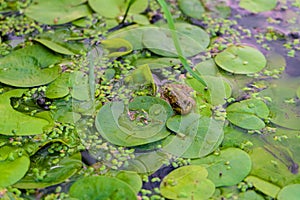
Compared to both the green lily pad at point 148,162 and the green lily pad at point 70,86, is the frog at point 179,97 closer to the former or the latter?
the green lily pad at point 148,162

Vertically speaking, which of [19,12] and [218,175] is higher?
[19,12]

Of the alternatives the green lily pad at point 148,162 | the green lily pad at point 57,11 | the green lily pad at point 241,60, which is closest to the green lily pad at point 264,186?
the green lily pad at point 148,162

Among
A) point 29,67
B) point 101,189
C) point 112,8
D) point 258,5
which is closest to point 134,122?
point 101,189

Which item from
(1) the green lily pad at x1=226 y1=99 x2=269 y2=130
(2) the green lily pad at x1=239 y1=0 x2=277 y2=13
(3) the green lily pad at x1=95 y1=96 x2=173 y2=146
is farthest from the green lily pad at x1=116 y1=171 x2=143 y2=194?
(2) the green lily pad at x1=239 y1=0 x2=277 y2=13

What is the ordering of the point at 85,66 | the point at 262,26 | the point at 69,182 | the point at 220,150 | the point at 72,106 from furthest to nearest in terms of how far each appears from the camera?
the point at 262,26 < the point at 85,66 < the point at 72,106 < the point at 220,150 < the point at 69,182

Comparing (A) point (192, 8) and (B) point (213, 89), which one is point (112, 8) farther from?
(B) point (213, 89)

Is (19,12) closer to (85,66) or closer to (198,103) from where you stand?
(85,66)

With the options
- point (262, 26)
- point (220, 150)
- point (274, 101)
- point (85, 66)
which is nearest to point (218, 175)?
point (220, 150)
